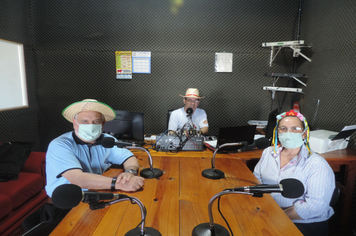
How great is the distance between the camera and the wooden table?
1071 millimetres

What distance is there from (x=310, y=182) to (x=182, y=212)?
887 millimetres

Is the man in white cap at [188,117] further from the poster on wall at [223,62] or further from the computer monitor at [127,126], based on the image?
the computer monitor at [127,126]

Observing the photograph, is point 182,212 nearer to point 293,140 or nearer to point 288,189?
point 288,189

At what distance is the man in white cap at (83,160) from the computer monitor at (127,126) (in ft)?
1.61

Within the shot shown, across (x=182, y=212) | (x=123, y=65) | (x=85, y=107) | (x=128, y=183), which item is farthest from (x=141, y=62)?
(x=182, y=212)

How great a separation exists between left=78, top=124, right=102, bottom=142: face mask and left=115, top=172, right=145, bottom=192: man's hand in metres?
0.43

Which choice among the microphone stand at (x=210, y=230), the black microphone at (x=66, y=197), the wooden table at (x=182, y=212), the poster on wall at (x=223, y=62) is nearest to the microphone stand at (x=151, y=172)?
the wooden table at (x=182, y=212)

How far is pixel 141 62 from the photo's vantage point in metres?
3.81

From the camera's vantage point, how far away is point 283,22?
144 inches

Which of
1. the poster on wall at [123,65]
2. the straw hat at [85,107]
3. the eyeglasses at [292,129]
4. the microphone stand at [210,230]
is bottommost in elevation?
the microphone stand at [210,230]

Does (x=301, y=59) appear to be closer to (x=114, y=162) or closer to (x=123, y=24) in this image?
(x=123, y=24)

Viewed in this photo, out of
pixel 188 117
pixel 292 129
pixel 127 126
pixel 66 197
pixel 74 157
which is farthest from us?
pixel 188 117

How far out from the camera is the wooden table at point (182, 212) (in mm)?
1071

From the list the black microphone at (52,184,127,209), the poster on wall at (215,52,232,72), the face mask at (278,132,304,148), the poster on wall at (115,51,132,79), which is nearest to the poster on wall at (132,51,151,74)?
the poster on wall at (115,51,132,79)
